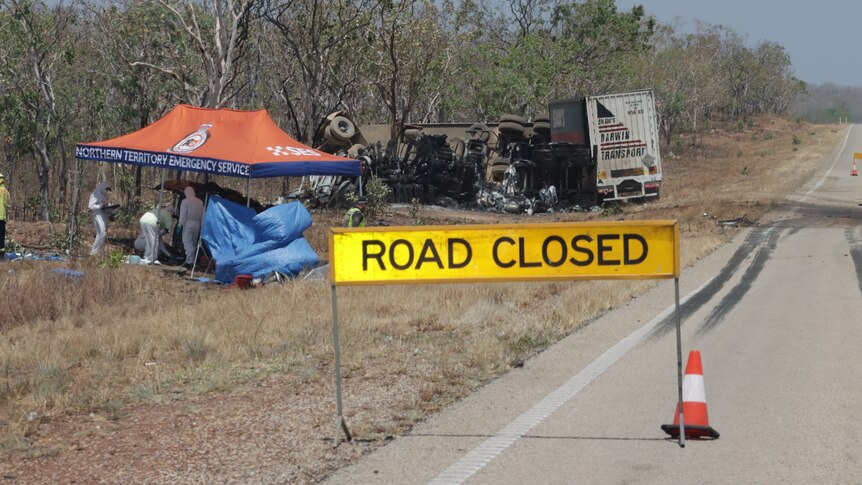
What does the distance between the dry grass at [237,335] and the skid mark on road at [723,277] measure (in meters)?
0.92

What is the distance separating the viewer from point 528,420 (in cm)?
770

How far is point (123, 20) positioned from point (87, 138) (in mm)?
4936

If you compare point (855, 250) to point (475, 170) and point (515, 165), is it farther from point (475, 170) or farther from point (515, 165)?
point (475, 170)

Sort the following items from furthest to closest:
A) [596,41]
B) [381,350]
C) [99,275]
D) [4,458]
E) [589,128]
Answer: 1. [596,41]
2. [589,128]
3. [99,275]
4. [381,350]
5. [4,458]

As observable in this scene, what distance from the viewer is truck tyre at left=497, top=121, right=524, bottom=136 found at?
36312 mm

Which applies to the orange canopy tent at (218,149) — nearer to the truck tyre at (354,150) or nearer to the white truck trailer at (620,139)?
the truck tyre at (354,150)

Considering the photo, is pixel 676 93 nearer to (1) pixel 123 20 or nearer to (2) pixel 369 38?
(2) pixel 369 38

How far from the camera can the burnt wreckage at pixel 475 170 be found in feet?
112

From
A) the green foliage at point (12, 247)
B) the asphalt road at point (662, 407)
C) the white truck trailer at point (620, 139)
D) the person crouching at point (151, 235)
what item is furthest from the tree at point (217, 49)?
the asphalt road at point (662, 407)

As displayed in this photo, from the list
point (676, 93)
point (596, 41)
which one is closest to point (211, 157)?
point (596, 41)

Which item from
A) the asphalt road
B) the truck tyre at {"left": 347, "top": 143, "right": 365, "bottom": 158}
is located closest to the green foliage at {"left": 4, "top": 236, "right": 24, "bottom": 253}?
the asphalt road

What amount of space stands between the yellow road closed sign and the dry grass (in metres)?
1.17

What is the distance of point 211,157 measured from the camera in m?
19.2

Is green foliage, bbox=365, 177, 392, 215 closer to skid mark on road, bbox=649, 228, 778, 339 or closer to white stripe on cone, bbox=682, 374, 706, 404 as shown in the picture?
skid mark on road, bbox=649, 228, 778, 339
